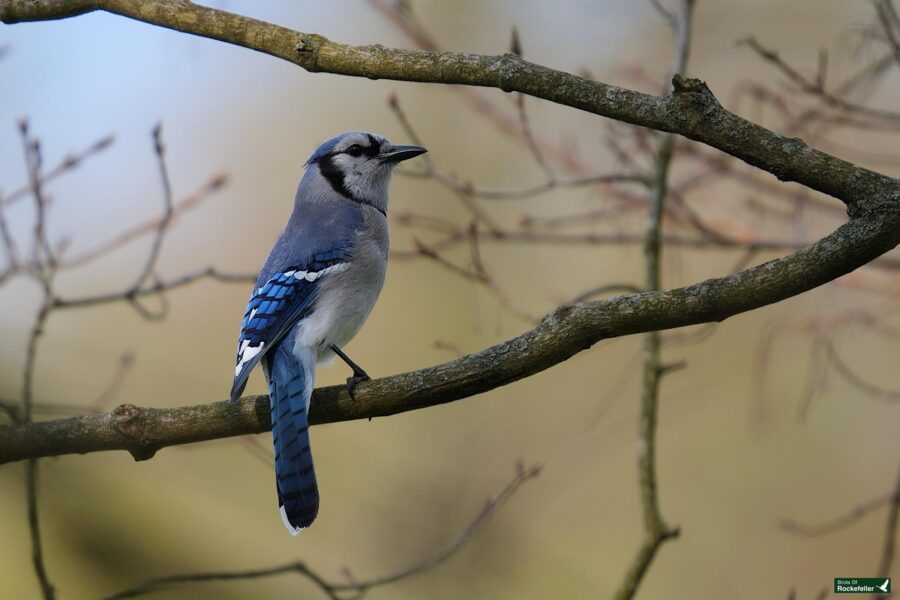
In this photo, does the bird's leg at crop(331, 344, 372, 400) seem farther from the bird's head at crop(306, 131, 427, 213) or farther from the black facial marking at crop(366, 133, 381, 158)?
the black facial marking at crop(366, 133, 381, 158)

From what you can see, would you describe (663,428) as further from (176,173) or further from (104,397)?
(104,397)

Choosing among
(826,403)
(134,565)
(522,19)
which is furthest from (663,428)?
(134,565)

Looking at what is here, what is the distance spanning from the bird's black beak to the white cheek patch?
3.64 feet

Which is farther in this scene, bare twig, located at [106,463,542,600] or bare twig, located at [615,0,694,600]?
bare twig, located at [615,0,694,600]

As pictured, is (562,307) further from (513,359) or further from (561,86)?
(561,86)

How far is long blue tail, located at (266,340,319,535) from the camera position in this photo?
8.77 ft

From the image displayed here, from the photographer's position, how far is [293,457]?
269 centimetres

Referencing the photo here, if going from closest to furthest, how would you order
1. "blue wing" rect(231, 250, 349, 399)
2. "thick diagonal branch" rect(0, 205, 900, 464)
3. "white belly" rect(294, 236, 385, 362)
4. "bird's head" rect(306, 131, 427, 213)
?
"thick diagonal branch" rect(0, 205, 900, 464) < "blue wing" rect(231, 250, 349, 399) < "white belly" rect(294, 236, 385, 362) < "bird's head" rect(306, 131, 427, 213)

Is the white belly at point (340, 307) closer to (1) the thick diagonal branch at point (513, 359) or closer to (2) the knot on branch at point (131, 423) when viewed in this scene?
(1) the thick diagonal branch at point (513, 359)

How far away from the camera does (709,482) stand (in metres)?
5.85

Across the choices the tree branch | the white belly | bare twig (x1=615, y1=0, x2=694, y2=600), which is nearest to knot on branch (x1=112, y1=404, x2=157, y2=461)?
the white belly

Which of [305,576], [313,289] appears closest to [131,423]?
[305,576]

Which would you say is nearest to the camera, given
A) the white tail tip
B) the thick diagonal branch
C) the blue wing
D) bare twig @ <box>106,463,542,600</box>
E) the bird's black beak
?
bare twig @ <box>106,463,542,600</box>

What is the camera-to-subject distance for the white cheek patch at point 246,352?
9.14 ft
